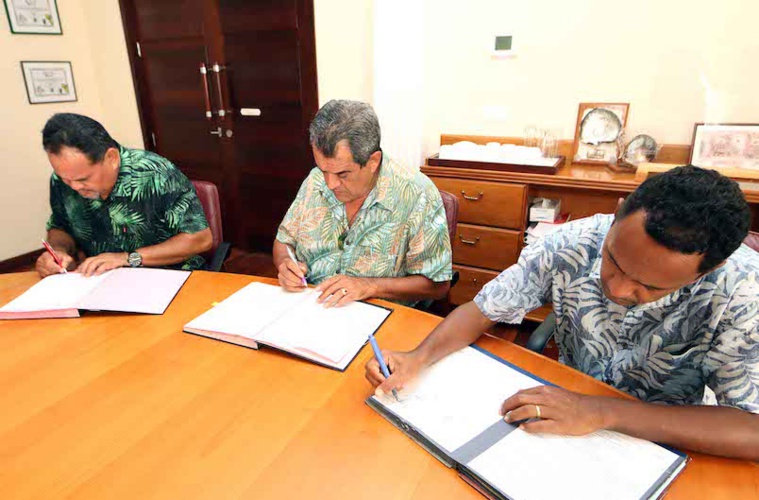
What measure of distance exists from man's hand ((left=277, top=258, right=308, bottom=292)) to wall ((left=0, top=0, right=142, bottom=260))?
125 inches

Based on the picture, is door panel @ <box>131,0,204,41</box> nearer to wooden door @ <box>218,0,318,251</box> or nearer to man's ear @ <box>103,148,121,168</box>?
wooden door @ <box>218,0,318,251</box>

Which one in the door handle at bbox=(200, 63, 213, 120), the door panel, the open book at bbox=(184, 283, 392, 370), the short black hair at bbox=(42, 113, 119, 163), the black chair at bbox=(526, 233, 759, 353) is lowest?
the black chair at bbox=(526, 233, 759, 353)

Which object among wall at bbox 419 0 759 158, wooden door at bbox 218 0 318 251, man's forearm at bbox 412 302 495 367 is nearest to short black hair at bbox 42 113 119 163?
man's forearm at bbox 412 302 495 367

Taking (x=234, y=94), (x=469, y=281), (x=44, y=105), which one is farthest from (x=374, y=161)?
(x=44, y=105)

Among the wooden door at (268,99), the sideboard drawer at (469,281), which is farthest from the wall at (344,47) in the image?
the sideboard drawer at (469,281)

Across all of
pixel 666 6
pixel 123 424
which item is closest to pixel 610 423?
pixel 123 424

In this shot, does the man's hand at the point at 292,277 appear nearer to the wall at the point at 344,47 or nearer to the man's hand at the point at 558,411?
the man's hand at the point at 558,411

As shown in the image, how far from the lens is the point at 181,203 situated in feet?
5.73

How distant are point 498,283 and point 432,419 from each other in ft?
1.21

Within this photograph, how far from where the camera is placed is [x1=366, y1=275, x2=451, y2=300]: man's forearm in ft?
4.56

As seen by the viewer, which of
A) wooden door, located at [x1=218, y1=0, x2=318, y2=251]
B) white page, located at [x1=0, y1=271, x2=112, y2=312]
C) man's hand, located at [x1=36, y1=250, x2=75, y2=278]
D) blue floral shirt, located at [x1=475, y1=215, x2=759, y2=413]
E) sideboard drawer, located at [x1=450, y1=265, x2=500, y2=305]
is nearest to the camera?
blue floral shirt, located at [x1=475, y1=215, x2=759, y2=413]

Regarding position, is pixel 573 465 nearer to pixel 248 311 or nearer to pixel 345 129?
pixel 248 311

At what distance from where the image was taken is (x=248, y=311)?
126cm

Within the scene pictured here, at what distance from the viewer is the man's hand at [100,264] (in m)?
1.48
